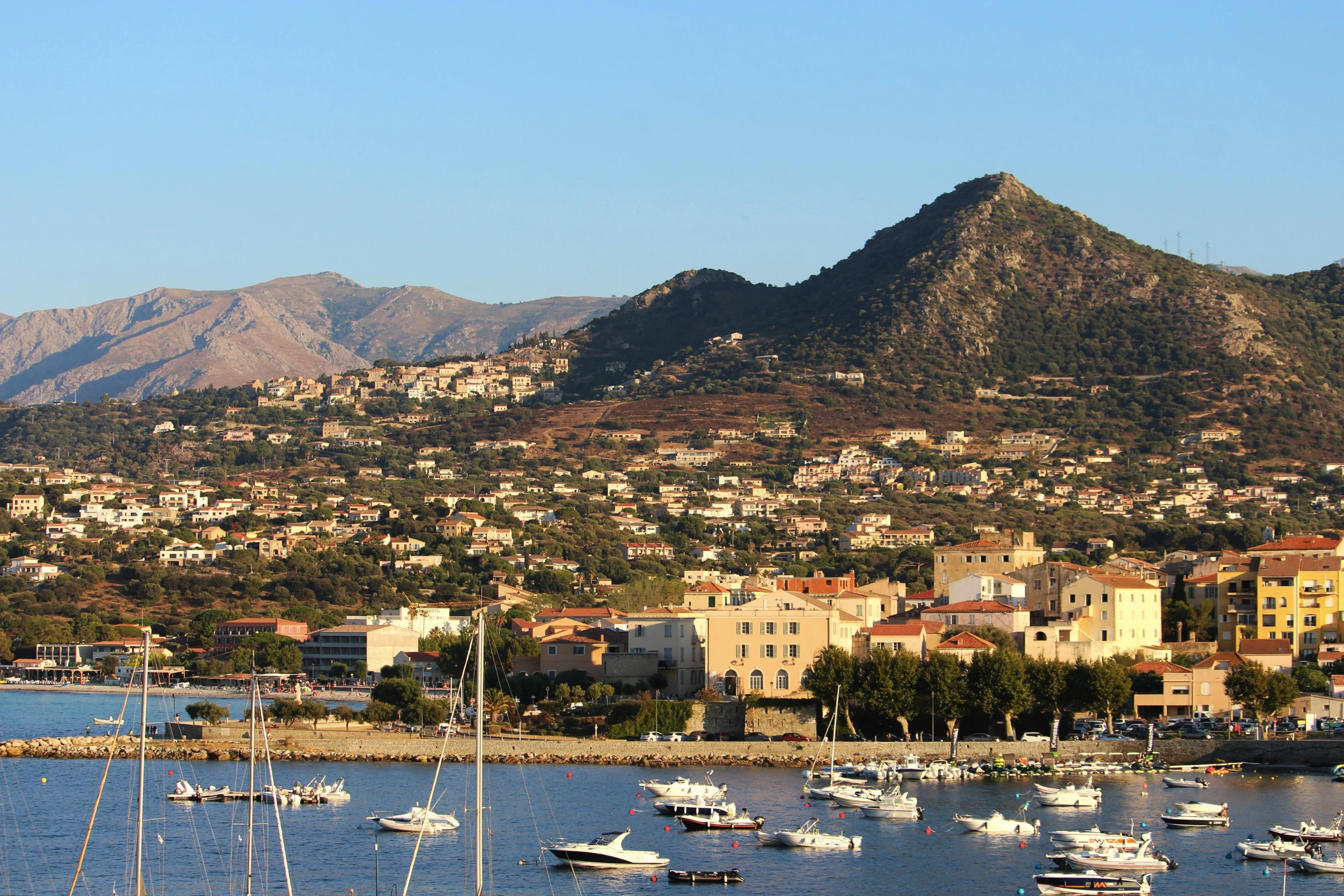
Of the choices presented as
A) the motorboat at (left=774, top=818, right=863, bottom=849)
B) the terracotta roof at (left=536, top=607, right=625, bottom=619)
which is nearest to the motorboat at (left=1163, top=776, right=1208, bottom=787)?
the motorboat at (left=774, top=818, right=863, bottom=849)

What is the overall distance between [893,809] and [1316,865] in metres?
12.5

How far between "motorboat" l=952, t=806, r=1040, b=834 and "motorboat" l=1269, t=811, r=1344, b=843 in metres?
6.26

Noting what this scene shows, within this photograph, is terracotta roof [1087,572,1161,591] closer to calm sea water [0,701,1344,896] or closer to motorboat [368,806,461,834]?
calm sea water [0,701,1344,896]

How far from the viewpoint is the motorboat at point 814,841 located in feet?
160

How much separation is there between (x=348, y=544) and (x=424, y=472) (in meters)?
48.4

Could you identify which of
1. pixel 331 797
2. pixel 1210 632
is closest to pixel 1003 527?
pixel 1210 632

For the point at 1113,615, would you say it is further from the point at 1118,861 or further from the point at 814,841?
the point at 1118,861

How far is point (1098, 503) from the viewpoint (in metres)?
169

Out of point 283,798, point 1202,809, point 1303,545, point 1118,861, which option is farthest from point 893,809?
point 1303,545

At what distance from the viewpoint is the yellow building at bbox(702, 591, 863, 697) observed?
2810 inches

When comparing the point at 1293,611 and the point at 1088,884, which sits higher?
the point at 1293,611

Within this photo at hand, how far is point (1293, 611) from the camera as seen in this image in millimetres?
80875

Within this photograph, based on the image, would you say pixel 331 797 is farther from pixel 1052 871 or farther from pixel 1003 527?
pixel 1003 527

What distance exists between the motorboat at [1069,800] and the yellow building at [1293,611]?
26995 millimetres
